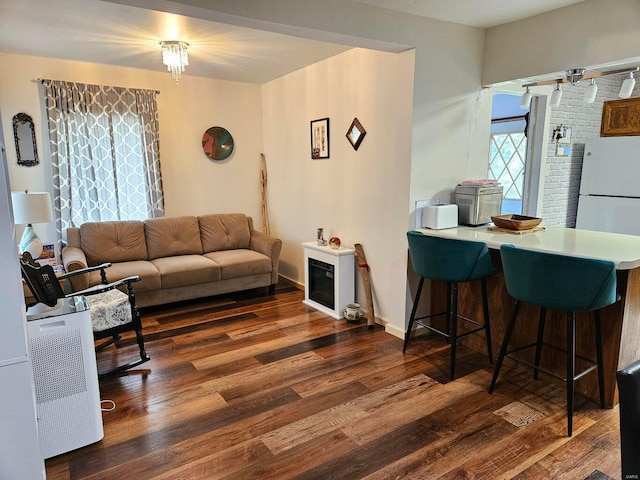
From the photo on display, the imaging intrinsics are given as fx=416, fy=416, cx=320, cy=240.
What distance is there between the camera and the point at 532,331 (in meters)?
2.69

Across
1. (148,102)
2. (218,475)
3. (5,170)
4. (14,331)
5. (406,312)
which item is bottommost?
(218,475)

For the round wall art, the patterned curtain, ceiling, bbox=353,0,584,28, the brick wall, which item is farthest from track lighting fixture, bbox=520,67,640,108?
the patterned curtain

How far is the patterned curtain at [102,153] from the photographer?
398cm

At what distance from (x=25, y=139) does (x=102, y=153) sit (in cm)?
64

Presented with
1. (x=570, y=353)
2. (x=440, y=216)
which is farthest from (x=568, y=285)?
(x=440, y=216)

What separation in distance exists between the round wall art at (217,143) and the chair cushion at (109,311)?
8.05 feet

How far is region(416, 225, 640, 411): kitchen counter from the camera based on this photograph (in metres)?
2.22

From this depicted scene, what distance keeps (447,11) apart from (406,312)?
7.08 feet

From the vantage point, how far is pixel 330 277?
3812 mm

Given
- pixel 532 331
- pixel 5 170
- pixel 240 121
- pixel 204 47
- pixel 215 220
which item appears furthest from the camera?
pixel 240 121

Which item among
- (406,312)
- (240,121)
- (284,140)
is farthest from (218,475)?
(240,121)

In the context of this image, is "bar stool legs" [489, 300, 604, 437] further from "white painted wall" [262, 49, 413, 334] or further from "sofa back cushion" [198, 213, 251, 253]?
"sofa back cushion" [198, 213, 251, 253]

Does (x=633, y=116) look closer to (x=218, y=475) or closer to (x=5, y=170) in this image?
(x=218, y=475)

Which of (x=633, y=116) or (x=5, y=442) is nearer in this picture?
(x=5, y=442)
